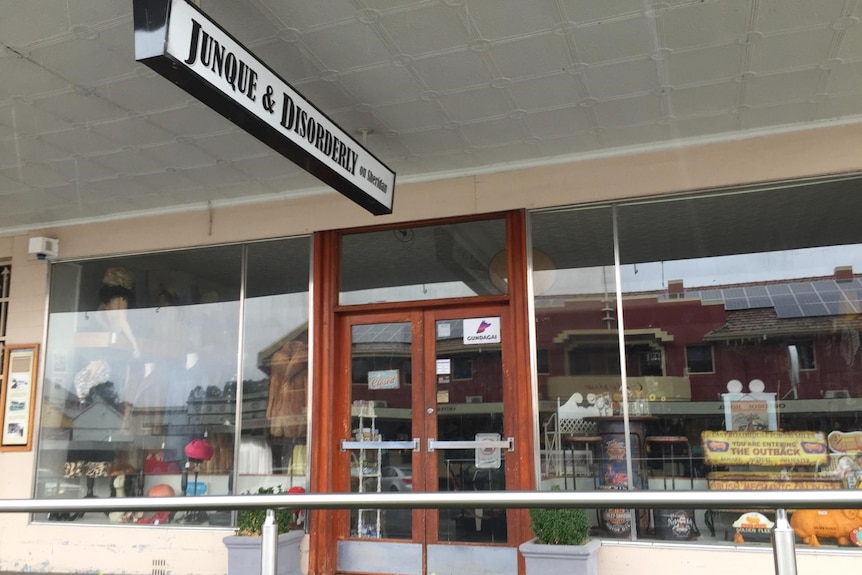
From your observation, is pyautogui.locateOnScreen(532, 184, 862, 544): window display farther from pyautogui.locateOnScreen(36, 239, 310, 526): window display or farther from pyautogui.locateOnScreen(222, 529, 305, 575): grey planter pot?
pyautogui.locateOnScreen(36, 239, 310, 526): window display

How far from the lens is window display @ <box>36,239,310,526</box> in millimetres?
6312

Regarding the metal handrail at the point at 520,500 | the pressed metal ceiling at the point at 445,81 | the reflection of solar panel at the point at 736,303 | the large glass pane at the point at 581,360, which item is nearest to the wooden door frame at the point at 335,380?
the large glass pane at the point at 581,360

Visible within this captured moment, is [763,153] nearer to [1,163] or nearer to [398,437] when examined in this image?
[398,437]

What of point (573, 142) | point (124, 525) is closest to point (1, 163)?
A: point (124, 525)

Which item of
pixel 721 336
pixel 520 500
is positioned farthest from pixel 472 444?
pixel 520 500

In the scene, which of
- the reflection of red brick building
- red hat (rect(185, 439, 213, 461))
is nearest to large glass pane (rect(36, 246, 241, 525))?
red hat (rect(185, 439, 213, 461))

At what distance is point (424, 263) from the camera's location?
5.95m

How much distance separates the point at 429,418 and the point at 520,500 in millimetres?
3821

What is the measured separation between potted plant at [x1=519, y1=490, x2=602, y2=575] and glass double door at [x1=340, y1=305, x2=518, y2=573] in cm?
62

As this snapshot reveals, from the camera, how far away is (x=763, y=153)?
5.07 metres

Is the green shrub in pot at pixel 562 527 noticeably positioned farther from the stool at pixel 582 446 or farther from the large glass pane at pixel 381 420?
the large glass pane at pixel 381 420

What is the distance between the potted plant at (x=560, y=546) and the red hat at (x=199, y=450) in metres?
3.09

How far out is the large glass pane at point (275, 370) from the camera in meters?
6.09

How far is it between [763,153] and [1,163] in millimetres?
5806
